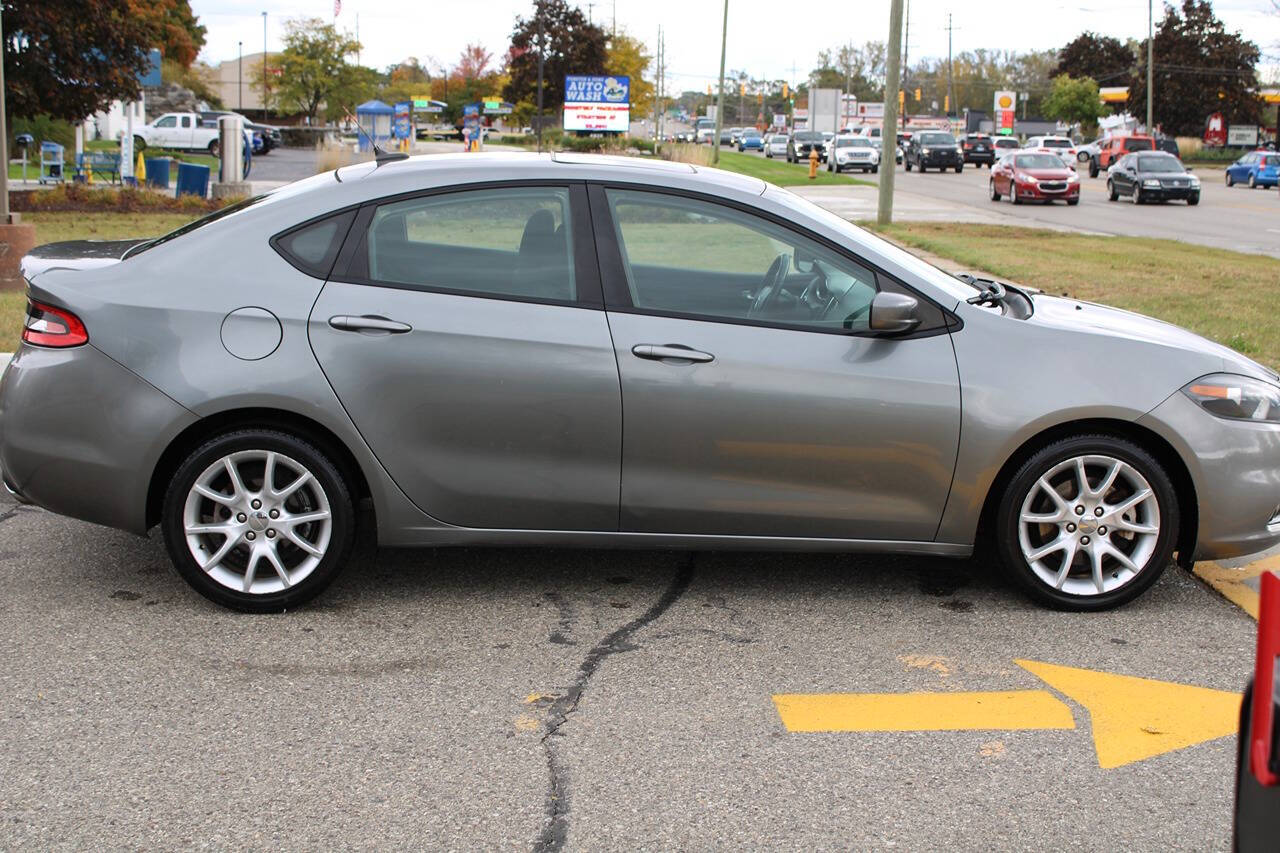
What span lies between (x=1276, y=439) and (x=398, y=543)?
10.6 feet

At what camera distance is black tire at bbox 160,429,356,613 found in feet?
15.5

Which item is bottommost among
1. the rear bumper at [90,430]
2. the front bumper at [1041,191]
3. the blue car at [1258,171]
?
the rear bumper at [90,430]

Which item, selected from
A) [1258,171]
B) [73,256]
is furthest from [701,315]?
[1258,171]

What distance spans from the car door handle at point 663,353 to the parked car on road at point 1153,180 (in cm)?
3523

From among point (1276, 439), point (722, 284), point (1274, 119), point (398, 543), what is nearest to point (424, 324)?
point (398, 543)

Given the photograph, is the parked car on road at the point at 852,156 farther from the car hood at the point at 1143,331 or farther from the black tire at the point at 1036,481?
the black tire at the point at 1036,481

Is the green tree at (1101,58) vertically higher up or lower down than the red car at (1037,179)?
higher up

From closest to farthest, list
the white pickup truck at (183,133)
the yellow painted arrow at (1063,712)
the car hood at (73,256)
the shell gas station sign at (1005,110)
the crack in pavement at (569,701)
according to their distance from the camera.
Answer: the crack in pavement at (569,701)
the yellow painted arrow at (1063,712)
the car hood at (73,256)
the white pickup truck at (183,133)
the shell gas station sign at (1005,110)

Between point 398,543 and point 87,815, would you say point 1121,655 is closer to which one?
point 398,543

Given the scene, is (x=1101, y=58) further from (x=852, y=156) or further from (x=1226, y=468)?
(x=1226, y=468)

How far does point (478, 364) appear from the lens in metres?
4.77

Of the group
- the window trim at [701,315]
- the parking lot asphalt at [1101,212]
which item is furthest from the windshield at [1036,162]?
the window trim at [701,315]

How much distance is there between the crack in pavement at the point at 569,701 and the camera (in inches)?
133

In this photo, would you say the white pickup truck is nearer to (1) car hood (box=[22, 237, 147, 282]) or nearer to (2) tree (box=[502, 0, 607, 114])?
(2) tree (box=[502, 0, 607, 114])
